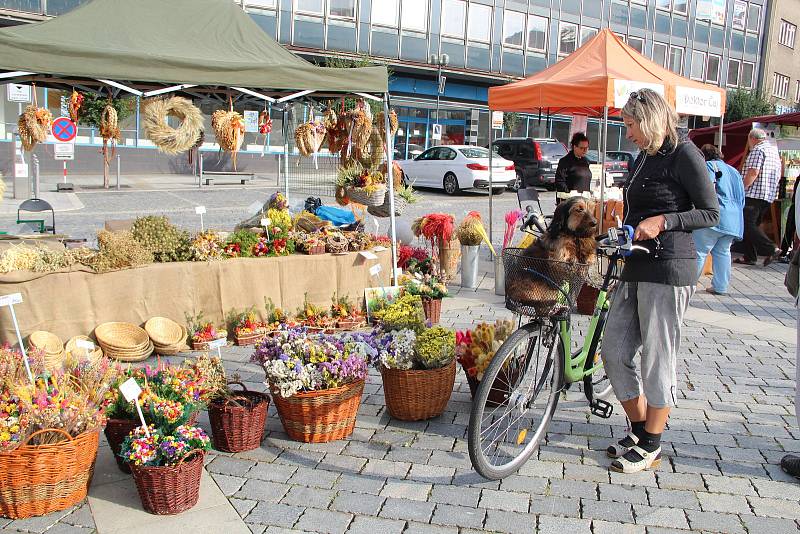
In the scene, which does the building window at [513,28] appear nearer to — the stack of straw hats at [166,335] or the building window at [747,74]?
the building window at [747,74]

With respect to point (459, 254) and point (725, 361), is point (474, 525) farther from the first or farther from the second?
point (459, 254)

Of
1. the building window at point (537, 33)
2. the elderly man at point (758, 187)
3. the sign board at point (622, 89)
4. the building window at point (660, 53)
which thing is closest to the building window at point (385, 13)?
the building window at point (537, 33)

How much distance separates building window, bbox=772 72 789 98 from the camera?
4409cm

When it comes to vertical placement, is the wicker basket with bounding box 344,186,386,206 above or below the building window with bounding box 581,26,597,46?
below

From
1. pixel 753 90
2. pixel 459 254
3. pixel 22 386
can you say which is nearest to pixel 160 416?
pixel 22 386

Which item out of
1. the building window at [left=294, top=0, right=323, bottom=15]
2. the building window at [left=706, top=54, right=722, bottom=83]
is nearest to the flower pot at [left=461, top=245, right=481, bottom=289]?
the building window at [left=294, top=0, right=323, bottom=15]

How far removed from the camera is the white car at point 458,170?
2095cm

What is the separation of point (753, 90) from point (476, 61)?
1824cm

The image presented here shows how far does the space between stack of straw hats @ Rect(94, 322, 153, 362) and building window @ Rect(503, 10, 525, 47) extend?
28.5 metres

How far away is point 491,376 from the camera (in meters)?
3.55

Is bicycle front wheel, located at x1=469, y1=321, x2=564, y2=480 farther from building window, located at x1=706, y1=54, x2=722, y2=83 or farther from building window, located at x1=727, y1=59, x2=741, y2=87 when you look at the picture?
building window, located at x1=727, y1=59, x2=741, y2=87

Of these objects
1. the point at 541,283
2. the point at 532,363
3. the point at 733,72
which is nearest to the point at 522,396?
the point at 532,363

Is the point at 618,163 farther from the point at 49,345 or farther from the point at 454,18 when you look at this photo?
the point at 49,345

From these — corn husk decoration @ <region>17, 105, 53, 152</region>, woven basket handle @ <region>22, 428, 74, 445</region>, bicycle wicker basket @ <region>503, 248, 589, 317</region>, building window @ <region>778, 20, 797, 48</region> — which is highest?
building window @ <region>778, 20, 797, 48</region>
